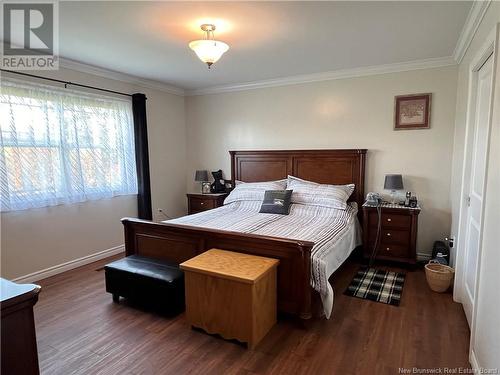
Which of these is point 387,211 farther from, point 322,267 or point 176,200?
point 176,200

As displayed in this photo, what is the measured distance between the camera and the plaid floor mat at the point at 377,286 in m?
2.86

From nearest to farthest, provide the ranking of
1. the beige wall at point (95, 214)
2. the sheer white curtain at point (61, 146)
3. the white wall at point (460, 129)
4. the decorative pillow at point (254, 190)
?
the white wall at point (460, 129) → the sheer white curtain at point (61, 146) → the beige wall at point (95, 214) → the decorative pillow at point (254, 190)

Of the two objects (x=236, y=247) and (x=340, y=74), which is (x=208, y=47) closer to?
(x=236, y=247)

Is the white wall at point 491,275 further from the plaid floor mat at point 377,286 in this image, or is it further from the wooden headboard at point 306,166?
the wooden headboard at point 306,166

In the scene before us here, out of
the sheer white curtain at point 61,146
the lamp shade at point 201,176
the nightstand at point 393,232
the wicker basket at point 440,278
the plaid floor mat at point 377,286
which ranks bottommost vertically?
the plaid floor mat at point 377,286

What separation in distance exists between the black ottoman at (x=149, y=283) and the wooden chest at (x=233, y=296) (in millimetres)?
244

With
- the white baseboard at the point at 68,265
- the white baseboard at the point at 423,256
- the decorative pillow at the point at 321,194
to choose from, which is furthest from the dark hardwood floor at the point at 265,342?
the decorative pillow at the point at 321,194

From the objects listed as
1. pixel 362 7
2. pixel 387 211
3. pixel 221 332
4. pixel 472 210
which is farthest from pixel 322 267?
pixel 362 7

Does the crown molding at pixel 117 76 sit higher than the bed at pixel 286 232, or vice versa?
the crown molding at pixel 117 76

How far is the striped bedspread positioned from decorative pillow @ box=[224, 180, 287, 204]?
0.26 feet

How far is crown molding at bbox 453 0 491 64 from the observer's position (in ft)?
6.99

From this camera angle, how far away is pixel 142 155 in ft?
14.2

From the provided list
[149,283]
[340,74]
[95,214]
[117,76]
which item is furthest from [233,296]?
[117,76]

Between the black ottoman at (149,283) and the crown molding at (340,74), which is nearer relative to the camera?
the black ottoman at (149,283)
